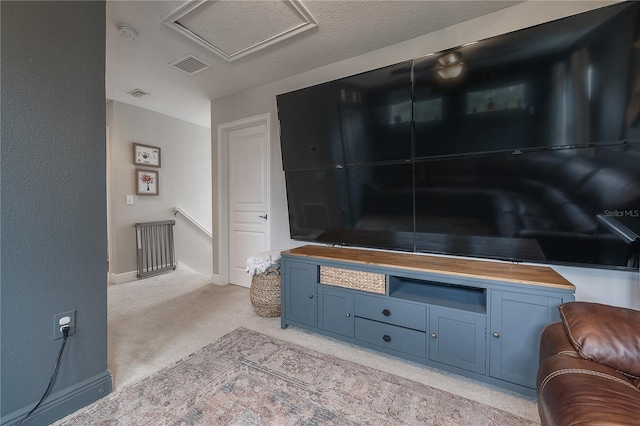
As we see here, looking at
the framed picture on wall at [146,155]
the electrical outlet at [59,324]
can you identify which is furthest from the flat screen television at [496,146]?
the framed picture on wall at [146,155]

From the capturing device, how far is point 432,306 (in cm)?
174

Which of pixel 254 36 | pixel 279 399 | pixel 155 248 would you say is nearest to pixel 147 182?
pixel 155 248

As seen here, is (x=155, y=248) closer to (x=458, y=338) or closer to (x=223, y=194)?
(x=223, y=194)

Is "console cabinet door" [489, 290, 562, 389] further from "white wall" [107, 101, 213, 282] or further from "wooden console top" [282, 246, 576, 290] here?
"white wall" [107, 101, 213, 282]

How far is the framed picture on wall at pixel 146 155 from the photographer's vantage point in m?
3.76

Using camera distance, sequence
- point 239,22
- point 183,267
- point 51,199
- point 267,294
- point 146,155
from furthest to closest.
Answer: point 183,267 → point 146,155 → point 267,294 → point 239,22 → point 51,199

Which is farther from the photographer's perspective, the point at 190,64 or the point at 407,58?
the point at 190,64

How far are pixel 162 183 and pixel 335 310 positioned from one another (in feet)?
11.5

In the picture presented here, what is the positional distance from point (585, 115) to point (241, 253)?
3.38 meters

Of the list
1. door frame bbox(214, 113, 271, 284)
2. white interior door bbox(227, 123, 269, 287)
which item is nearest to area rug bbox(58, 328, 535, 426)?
white interior door bbox(227, 123, 269, 287)

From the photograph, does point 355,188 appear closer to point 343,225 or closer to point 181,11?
point 343,225

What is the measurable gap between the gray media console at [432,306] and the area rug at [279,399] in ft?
0.73

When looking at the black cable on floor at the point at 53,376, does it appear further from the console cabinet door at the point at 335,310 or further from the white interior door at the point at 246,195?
the white interior door at the point at 246,195

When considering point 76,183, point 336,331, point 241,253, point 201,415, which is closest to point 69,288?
point 76,183
